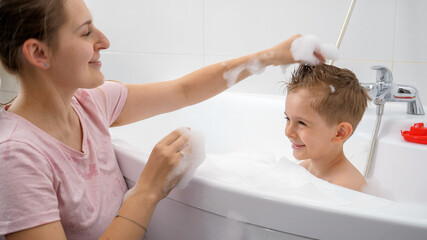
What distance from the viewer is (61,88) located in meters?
0.81

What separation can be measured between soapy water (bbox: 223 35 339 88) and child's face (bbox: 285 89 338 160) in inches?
3.5

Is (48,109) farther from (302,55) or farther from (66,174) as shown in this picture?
(302,55)

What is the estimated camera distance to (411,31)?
1332 millimetres

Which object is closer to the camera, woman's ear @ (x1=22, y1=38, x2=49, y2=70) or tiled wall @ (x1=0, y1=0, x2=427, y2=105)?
woman's ear @ (x1=22, y1=38, x2=49, y2=70)

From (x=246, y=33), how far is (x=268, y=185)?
90 cm

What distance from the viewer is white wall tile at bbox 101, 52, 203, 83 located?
6.12 feet

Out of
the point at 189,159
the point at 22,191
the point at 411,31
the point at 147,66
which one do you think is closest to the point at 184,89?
the point at 189,159

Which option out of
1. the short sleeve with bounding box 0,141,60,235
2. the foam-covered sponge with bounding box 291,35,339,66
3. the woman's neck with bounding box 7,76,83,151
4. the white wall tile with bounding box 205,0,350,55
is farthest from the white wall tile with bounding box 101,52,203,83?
the short sleeve with bounding box 0,141,60,235

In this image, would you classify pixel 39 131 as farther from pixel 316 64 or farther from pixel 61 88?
pixel 316 64

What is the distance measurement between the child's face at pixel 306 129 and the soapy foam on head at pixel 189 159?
32 centimetres

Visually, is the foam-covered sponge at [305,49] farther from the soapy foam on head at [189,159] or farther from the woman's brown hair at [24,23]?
the woman's brown hair at [24,23]

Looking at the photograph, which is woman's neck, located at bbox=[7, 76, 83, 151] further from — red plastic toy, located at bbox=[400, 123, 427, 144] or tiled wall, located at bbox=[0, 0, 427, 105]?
red plastic toy, located at bbox=[400, 123, 427, 144]

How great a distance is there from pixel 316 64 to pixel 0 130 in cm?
78

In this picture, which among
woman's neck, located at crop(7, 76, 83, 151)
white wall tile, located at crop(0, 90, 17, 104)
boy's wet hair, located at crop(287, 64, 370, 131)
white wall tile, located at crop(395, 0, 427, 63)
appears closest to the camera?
woman's neck, located at crop(7, 76, 83, 151)
